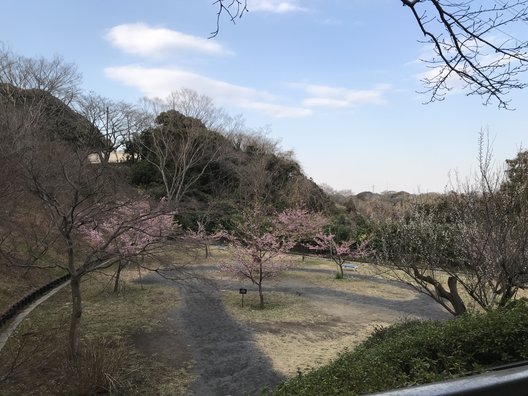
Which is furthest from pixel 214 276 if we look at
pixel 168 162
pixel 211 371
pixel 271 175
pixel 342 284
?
pixel 168 162

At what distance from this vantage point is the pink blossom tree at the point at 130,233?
8.66 metres

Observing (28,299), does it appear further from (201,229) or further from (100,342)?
(201,229)

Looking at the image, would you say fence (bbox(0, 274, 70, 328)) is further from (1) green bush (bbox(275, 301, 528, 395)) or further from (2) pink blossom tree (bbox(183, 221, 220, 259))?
(1) green bush (bbox(275, 301, 528, 395))

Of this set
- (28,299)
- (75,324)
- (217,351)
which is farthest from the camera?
(28,299)

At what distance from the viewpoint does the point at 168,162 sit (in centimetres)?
3328

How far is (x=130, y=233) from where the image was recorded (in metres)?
14.2

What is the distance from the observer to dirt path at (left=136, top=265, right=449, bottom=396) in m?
8.12

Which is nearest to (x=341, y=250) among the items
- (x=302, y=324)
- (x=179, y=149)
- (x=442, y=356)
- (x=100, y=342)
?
(x=302, y=324)

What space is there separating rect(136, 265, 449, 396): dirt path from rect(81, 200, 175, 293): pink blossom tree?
191cm

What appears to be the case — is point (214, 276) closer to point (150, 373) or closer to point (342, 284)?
point (342, 284)

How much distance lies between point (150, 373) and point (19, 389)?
2.09 metres

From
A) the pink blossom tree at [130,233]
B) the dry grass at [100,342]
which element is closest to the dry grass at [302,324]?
the dry grass at [100,342]

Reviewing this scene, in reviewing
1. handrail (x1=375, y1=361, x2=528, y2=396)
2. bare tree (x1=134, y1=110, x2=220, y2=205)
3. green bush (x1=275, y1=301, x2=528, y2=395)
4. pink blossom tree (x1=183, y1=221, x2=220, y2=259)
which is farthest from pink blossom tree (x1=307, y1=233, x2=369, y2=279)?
handrail (x1=375, y1=361, x2=528, y2=396)

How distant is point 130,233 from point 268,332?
20.0 feet
